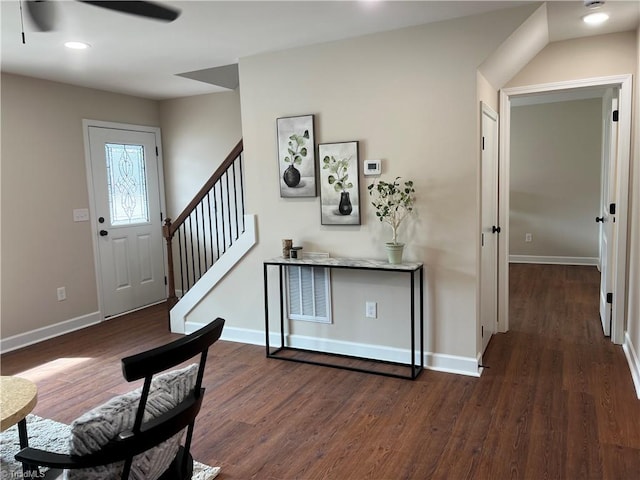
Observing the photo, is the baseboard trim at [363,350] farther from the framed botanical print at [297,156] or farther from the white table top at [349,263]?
the framed botanical print at [297,156]

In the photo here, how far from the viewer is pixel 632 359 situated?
3293 mm

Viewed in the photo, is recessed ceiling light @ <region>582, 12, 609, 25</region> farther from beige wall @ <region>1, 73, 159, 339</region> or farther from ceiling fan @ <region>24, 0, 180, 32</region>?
beige wall @ <region>1, 73, 159, 339</region>

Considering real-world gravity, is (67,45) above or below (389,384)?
above

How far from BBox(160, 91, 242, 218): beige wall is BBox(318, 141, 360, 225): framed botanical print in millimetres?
2084

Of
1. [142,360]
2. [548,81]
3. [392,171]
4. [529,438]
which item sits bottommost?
[529,438]

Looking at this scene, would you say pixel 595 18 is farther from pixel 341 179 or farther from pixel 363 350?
pixel 363 350

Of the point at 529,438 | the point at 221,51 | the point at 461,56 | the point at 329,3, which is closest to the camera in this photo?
the point at 529,438

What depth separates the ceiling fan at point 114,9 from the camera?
1728 millimetres

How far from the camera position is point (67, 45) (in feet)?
11.3

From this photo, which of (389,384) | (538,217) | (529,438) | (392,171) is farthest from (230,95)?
(538,217)

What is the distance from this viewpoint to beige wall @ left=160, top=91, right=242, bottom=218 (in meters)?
5.44

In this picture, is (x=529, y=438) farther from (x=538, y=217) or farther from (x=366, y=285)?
(x=538, y=217)

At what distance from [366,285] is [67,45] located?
285 cm

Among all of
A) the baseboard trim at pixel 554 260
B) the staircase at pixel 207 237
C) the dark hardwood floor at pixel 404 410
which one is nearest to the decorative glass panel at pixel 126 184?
the staircase at pixel 207 237
